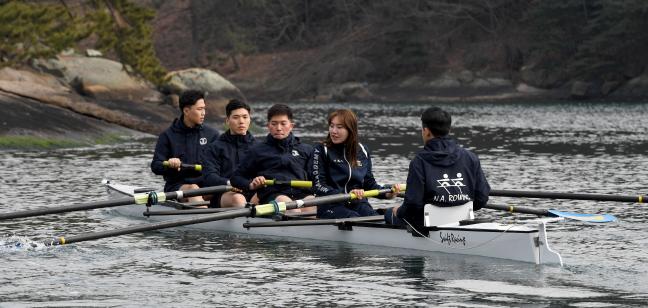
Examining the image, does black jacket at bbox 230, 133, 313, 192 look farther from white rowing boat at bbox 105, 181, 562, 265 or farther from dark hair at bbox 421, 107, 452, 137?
dark hair at bbox 421, 107, 452, 137

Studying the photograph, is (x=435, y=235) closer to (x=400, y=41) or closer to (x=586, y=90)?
(x=586, y=90)

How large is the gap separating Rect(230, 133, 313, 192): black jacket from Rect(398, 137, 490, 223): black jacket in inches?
123

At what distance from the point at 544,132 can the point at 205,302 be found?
3655 centimetres

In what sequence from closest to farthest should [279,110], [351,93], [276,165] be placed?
[279,110], [276,165], [351,93]

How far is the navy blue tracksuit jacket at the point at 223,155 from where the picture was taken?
18469 mm

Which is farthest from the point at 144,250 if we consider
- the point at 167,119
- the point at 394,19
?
the point at 394,19

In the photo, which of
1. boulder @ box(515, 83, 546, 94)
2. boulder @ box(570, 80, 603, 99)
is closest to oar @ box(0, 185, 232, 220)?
boulder @ box(570, 80, 603, 99)

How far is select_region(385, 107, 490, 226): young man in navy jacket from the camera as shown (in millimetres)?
14352

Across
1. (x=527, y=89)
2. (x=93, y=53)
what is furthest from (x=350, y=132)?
(x=527, y=89)

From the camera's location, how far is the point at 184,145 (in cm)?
1942

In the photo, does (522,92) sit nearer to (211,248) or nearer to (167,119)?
(167,119)

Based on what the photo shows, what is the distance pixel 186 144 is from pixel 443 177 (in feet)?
20.2

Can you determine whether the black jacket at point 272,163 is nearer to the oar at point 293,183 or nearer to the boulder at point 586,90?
the oar at point 293,183

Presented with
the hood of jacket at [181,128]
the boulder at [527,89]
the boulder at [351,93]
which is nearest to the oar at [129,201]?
the hood of jacket at [181,128]
